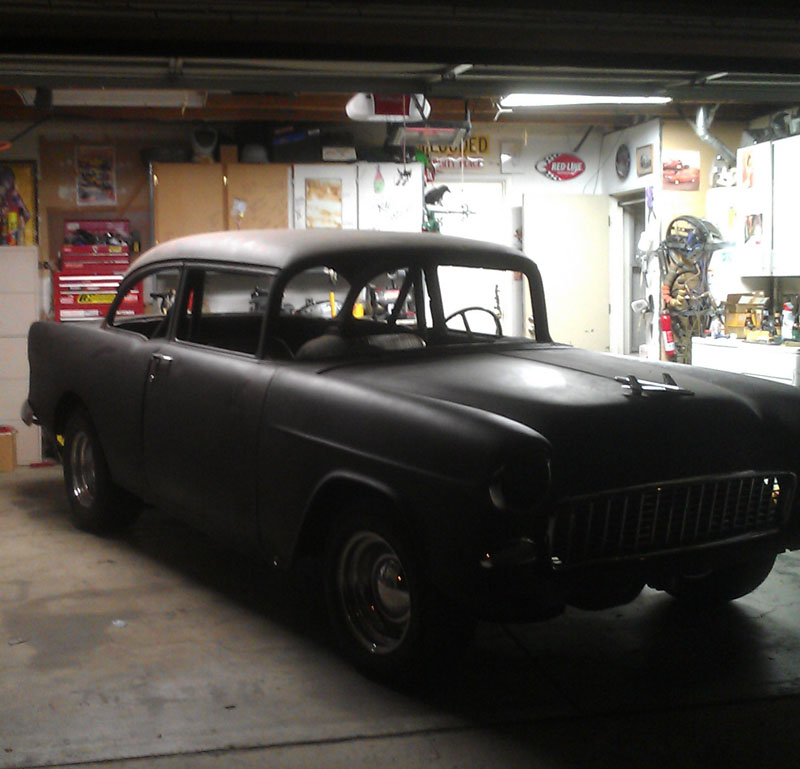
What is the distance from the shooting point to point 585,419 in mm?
3369

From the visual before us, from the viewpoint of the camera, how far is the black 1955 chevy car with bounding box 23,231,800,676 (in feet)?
10.3

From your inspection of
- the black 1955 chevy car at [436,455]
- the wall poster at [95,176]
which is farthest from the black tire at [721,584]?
the wall poster at [95,176]

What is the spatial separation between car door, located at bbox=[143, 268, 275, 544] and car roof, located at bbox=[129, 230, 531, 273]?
102mm

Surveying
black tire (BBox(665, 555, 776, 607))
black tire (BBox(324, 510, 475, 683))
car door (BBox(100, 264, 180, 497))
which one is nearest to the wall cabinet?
car door (BBox(100, 264, 180, 497))

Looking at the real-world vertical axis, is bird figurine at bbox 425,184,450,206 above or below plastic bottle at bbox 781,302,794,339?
above

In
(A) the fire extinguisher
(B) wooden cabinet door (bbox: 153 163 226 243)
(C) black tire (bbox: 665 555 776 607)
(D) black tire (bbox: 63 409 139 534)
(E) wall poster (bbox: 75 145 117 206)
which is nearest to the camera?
(C) black tire (bbox: 665 555 776 607)

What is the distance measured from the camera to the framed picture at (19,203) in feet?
28.6

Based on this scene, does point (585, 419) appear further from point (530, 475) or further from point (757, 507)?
point (757, 507)

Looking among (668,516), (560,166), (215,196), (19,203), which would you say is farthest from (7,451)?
(560,166)

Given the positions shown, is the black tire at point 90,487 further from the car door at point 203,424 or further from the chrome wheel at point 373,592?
the chrome wheel at point 373,592

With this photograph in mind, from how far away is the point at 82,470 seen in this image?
18.8ft

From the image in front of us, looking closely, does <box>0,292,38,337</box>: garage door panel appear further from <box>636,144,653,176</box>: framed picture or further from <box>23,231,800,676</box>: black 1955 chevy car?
<box>636,144,653,176</box>: framed picture

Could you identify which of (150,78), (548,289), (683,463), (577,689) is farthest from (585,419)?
(548,289)

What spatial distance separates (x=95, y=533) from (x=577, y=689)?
124 inches
